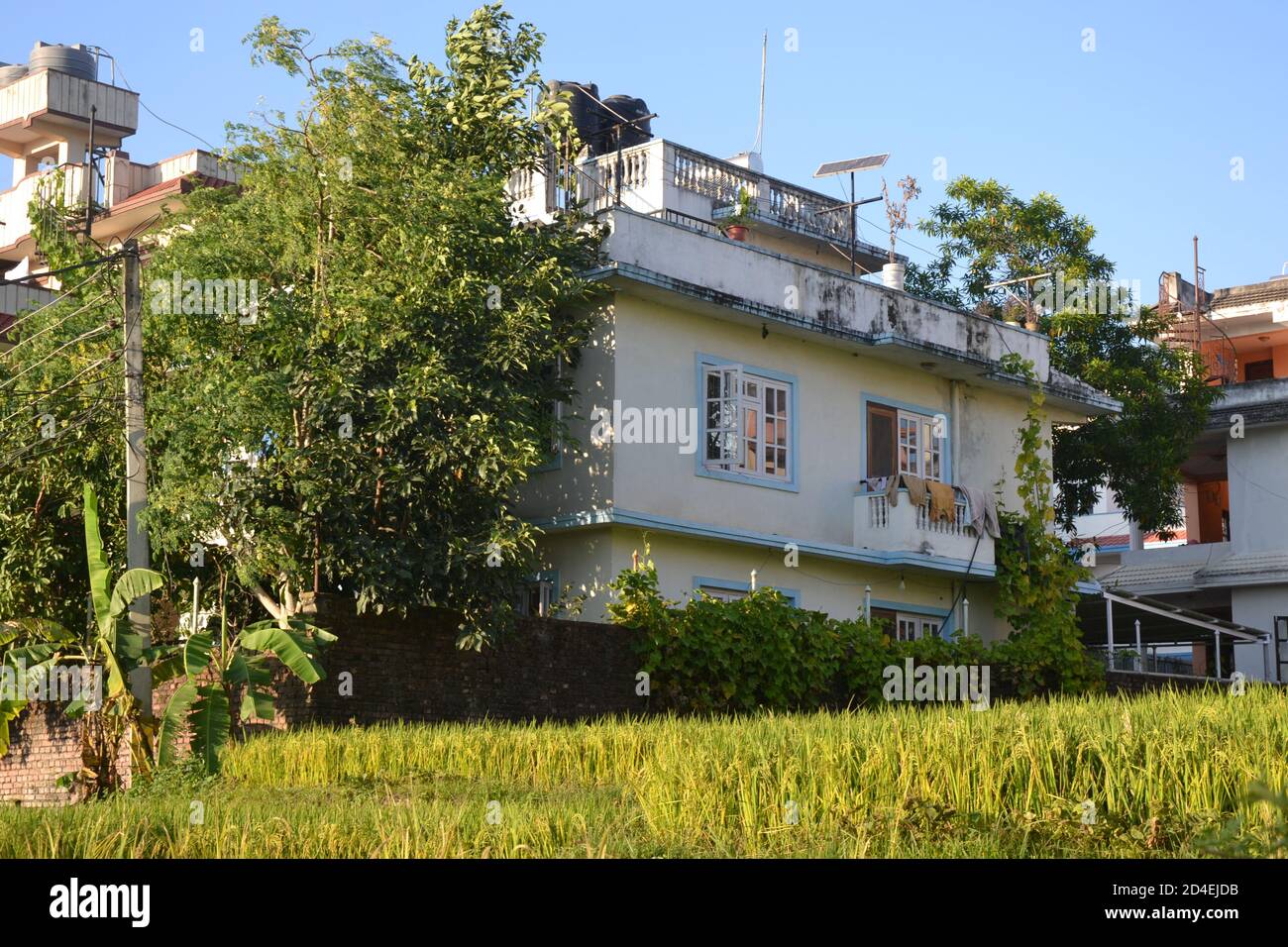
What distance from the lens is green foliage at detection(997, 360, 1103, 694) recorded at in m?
23.8

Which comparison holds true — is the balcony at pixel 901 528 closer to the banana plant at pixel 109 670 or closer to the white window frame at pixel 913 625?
the white window frame at pixel 913 625

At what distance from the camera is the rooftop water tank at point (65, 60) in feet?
148

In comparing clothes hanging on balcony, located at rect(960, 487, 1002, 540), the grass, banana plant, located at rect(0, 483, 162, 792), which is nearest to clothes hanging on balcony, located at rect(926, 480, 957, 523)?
clothes hanging on balcony, located at rect(960, 487, 1002, 540)

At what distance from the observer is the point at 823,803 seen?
35.0 feet

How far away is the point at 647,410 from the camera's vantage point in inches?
854

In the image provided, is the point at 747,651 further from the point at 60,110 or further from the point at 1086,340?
the point at 60,110

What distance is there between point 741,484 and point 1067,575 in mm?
5605

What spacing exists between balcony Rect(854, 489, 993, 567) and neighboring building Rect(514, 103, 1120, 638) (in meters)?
0.03

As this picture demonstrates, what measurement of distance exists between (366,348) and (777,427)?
704 centimetres

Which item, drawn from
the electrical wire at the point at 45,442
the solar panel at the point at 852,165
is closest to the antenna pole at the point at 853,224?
the solar panel at the point at 852,165

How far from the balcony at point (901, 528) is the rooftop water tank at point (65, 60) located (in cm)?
2993

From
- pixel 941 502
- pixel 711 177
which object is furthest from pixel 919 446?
pixel 711 177
